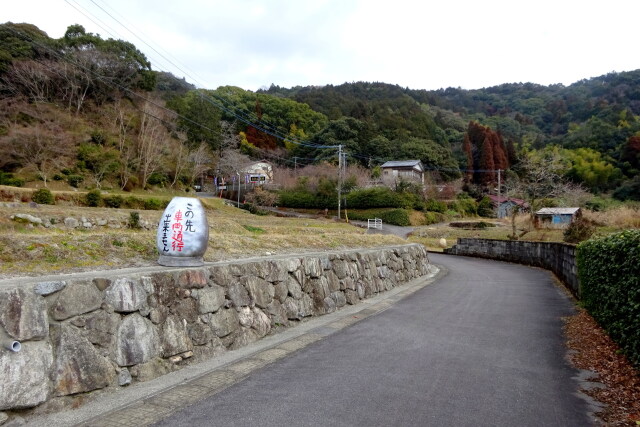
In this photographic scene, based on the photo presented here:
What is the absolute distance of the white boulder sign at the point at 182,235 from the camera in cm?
555

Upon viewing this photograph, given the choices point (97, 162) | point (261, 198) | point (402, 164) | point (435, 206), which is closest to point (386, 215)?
point (435, 206)

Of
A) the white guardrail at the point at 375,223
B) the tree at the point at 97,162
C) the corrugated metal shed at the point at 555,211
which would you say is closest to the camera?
the tree at the point at 97,162

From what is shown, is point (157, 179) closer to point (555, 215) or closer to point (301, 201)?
point (301, 201)

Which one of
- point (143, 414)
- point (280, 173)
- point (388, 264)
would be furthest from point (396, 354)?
point (280, 173)

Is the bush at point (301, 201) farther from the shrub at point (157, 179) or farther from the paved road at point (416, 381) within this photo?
the paved road at point (416, 381)

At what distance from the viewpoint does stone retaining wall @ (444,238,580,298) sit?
42.5ft

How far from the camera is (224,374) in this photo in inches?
185

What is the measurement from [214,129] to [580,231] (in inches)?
1696

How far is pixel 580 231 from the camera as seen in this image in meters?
19.5

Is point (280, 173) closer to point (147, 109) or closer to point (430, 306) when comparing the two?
point (147, 109)

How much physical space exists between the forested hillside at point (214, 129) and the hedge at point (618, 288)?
15.9 m

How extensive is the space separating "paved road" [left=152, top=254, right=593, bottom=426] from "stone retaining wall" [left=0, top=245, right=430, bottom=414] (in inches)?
36.1

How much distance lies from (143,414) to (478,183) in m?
65.2

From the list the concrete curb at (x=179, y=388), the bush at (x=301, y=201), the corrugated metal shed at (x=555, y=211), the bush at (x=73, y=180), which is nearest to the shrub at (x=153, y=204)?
the bush at (x=73, y=180)
